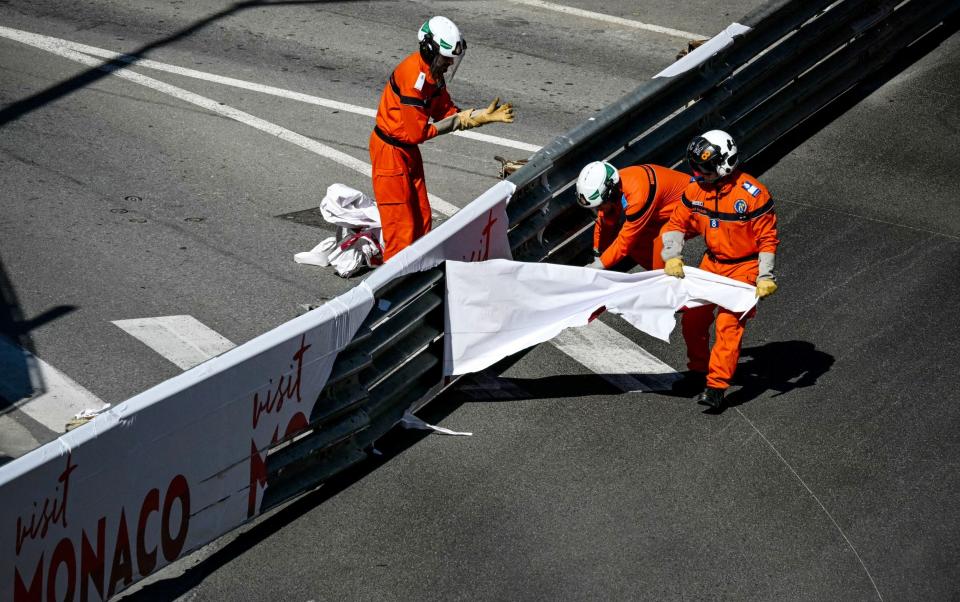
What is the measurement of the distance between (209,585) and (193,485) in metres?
0.54

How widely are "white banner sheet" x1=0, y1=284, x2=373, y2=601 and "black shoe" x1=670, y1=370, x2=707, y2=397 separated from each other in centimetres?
240

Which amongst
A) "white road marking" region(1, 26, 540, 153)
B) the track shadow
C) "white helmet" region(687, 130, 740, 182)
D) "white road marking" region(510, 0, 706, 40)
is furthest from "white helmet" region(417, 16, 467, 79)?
"white road marking" region(510, 0, 706, 40)

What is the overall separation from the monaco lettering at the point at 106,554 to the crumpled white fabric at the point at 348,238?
3.75m

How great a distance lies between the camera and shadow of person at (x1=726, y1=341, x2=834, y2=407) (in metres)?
7.89

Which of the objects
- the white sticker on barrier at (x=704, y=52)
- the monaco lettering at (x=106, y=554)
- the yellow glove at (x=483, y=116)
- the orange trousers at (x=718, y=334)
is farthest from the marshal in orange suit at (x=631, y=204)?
the monaco lettering at (x=106, y=554)

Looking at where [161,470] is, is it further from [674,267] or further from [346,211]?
[346,211]

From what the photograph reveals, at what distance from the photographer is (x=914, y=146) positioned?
Result: 1148 cm

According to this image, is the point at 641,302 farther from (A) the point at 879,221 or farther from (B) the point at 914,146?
(B) the point at 914,146

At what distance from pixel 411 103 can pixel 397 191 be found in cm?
69

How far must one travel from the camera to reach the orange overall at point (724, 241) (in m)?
7.57

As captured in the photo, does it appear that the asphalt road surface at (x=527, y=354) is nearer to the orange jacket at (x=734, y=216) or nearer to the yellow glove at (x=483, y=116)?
the orange jacket at (x=734, y=216)

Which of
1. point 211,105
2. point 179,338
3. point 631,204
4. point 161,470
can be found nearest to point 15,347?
point 179,338

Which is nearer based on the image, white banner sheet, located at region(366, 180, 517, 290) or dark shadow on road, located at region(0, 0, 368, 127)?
white banner sheet, located at region(366, 180, 517, 290)

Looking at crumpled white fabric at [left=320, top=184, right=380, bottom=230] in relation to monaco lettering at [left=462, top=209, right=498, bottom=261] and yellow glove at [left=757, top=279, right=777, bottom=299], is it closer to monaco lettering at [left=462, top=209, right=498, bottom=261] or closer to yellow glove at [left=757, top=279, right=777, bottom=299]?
monaco lettering at [left=462, top=209, right=498, bottom=261]
